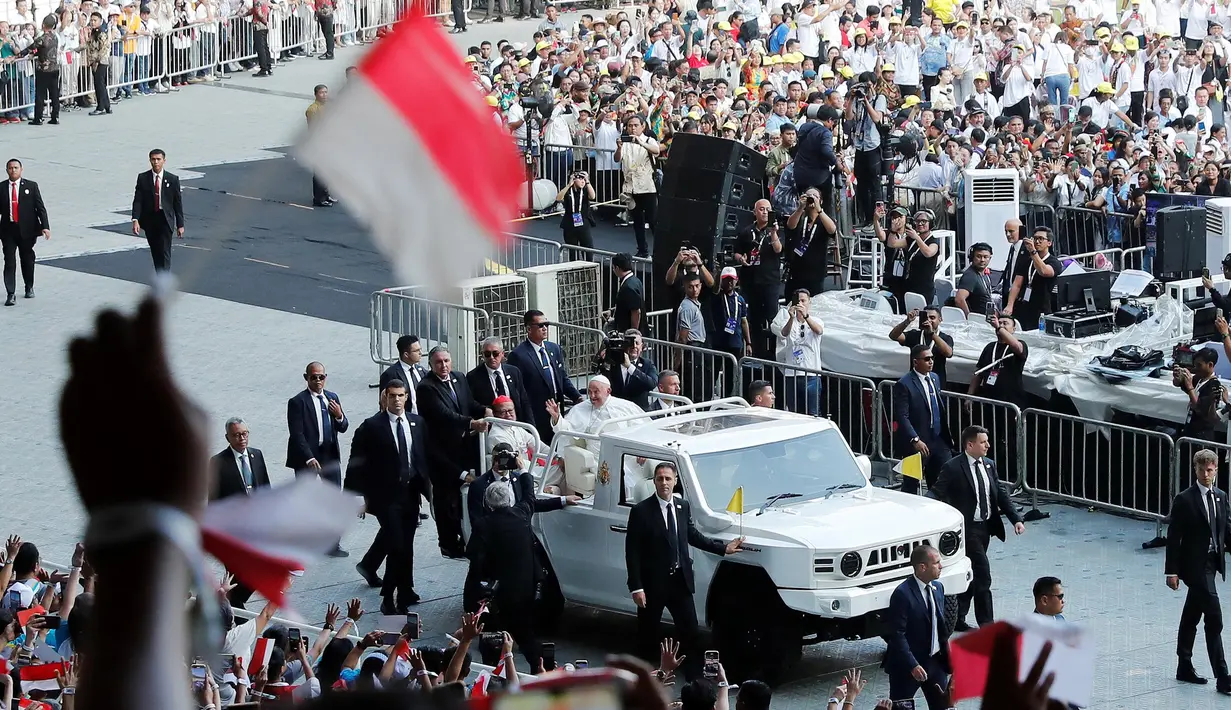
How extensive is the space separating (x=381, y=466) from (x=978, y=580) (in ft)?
14.3

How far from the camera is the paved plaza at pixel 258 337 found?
42.1ft

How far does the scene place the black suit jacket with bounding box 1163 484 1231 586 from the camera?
12.5 meters

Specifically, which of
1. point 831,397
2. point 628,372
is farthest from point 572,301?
point 628,372

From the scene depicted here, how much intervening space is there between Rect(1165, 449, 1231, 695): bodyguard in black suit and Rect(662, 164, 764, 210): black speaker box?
8.59m

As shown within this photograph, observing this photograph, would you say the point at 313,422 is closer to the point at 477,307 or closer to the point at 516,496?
the point at 516,496

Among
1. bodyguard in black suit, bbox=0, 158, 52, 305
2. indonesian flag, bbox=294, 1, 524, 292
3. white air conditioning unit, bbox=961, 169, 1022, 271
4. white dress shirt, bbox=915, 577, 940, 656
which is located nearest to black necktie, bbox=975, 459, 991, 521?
white dress shirt, bbox=915, 577, 940, 656

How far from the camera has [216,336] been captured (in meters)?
22.4

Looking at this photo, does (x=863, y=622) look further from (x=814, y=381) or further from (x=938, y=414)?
(x=814, y=381)

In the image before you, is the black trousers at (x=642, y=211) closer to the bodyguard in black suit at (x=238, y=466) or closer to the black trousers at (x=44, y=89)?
the black trousers at (x=44, y=89)

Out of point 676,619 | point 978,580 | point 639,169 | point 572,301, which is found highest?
point 639,169

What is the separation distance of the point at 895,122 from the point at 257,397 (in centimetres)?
1221

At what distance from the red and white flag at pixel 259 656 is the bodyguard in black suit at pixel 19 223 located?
14.0 metres

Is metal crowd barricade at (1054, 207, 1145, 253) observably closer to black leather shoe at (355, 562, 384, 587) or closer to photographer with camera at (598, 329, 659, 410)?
photographer with camera at (598, 329, 659, 410)

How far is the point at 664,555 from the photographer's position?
12.4 meters
